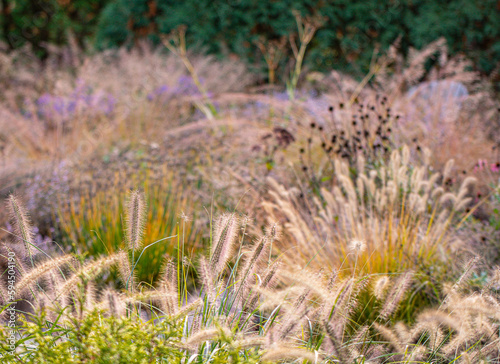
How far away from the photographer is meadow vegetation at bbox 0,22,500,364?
1521 millimetres

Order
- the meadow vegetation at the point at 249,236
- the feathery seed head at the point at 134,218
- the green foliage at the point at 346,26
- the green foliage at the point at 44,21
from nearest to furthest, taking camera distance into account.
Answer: the meadow vegetation at the point at 249,236
the feathery seed head at the point at 134,218
the green foliage at the point at 346,26
the green foliage at the point at 44,21

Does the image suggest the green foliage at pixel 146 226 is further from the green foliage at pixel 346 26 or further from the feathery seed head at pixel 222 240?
the green foliage at pixel 346 26

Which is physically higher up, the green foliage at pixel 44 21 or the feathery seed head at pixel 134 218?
the green foliage at pixel 44 21

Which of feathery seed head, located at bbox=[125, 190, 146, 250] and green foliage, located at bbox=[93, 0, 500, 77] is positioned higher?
green foliage, located at bbox=[93, 0, 500, 77]

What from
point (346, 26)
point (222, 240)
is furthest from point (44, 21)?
point (222, 240)

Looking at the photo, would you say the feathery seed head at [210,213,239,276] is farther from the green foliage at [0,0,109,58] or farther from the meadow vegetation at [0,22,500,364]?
the green foliage at [0,0,109,58]

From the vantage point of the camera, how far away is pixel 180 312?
1.51m

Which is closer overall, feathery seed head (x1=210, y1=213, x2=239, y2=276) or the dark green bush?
feathery seed head (x1=210, y1=213, x2=239, y2=276)

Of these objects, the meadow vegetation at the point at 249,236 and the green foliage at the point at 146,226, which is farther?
the green foliage at the point at 146,226

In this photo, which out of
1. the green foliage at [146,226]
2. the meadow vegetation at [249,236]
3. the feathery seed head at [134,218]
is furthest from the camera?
the green foliage at [146,226]

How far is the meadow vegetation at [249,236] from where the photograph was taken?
1521mm

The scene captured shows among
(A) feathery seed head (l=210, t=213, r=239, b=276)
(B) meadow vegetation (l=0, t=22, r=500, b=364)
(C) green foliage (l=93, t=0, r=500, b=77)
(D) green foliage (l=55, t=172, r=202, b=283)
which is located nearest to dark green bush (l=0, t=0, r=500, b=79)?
(C) green foliage (l=93, t=0, r=500, b=77)

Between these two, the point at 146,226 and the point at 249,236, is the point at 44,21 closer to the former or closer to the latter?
the point at 146,226

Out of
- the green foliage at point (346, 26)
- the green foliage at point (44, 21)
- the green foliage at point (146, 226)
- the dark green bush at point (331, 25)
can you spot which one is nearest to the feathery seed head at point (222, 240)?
the green foliage at point (146, 226)
